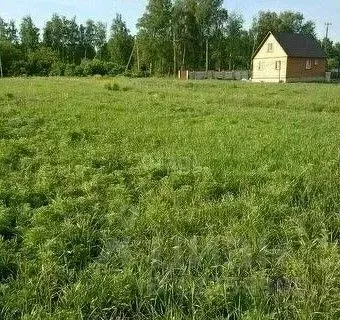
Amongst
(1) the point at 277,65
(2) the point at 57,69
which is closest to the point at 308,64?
(1) the point at 277,65

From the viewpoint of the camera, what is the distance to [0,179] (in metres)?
7.27

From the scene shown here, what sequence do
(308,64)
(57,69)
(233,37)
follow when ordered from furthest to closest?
(233,37) < (57,69) < (308,64)

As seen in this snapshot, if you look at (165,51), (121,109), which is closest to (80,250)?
(121,109)

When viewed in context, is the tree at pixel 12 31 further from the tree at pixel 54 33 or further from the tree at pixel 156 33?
the tree at pixel 156 33

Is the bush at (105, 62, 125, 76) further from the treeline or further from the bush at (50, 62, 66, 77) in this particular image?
the bush at (50, 62, 66, 77)

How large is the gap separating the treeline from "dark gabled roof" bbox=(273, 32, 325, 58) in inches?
363

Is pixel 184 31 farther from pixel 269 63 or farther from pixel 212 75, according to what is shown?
pixel 269 63

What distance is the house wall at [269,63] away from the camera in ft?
189

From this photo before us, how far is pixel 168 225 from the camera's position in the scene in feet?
19.0

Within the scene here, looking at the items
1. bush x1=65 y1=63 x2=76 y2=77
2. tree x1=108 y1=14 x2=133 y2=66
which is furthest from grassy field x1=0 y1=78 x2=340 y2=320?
tree x1=108 y1=14 x2=133 y2=66

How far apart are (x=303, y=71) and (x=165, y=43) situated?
21.4 metres

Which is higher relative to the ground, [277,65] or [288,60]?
[288,60]

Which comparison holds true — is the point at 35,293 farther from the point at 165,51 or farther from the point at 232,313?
the point at 165,51

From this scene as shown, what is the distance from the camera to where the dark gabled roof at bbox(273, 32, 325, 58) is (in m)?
58.1
